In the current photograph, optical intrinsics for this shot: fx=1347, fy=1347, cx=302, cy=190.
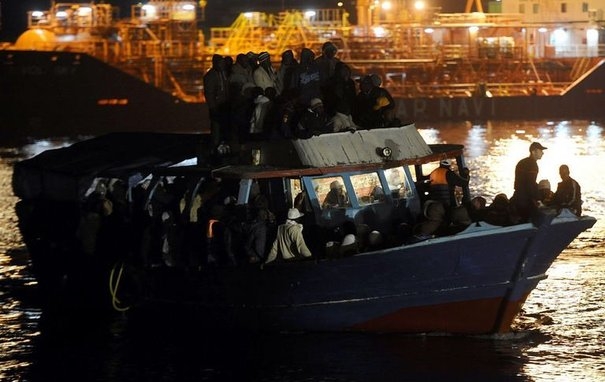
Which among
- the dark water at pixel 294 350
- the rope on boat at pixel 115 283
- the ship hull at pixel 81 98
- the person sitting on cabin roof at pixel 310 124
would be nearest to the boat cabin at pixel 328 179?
the person sitting on cabin roof at pixel 310 124

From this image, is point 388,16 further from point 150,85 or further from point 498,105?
point 150,85

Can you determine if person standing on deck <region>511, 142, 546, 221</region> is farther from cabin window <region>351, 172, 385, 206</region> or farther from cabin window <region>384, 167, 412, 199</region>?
cabin window <region>351, 172, 385, 206</region>

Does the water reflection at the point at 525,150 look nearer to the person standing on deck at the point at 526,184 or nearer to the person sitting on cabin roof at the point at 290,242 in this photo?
the person standing on deck at the point at 526,184

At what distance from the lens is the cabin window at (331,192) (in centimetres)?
1939

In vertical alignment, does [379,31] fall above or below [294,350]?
above

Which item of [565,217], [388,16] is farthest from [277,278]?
[388,16]

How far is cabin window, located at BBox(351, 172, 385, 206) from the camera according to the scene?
64.5 feet

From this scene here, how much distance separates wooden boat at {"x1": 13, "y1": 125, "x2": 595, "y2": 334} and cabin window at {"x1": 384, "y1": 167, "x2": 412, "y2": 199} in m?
0.02

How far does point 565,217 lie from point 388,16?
3083 inches

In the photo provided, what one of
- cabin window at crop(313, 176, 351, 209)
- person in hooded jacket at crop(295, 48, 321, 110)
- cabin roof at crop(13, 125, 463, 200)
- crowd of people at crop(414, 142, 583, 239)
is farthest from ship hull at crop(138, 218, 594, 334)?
person in hooded jacket at crop(295, 48, 321, 110)

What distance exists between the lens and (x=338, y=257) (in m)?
18.2

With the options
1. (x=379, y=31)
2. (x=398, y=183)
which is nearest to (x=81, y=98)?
(x=379, y=31)

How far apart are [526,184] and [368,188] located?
7.53ft

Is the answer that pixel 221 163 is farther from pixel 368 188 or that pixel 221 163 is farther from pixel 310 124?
pixel 368 188
